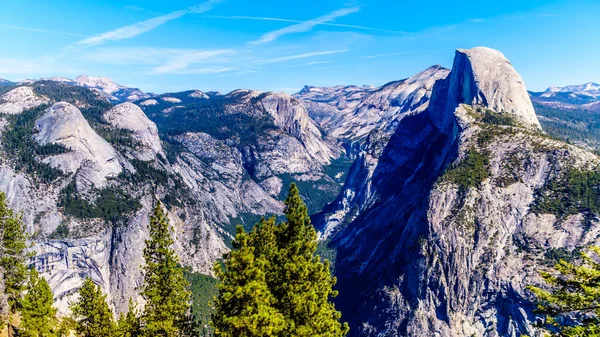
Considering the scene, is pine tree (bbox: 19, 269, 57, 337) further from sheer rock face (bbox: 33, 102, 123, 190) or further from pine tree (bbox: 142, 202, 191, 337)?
sheer rock face (bbox: 33, 102, 123, 190)

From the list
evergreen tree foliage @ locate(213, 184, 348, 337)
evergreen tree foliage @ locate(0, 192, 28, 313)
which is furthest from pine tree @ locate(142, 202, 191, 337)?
evergreen tree foliage @ locate(0, 192, 28, 313)

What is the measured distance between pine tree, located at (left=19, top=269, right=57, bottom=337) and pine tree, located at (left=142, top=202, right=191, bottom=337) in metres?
15.9

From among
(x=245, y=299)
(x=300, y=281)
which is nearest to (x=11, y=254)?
(x=245, y=299)

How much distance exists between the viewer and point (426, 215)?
151 metres

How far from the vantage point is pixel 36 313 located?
48281 millimetres

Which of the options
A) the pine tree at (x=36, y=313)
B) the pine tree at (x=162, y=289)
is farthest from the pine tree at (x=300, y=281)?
the pine tree at (x=36, y=313)

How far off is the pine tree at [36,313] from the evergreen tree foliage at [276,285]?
31559 millimetres

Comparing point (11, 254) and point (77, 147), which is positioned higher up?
point (77, 147)

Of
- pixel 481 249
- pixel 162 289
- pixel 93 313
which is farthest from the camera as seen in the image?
pixel 481 249

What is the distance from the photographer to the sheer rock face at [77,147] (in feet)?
579

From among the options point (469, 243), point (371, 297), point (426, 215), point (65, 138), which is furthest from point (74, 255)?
point (469, 243)

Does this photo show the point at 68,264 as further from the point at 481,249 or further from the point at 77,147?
the point at 481,249

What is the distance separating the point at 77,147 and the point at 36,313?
15443 cm

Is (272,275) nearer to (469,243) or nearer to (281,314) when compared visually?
(281,314)
